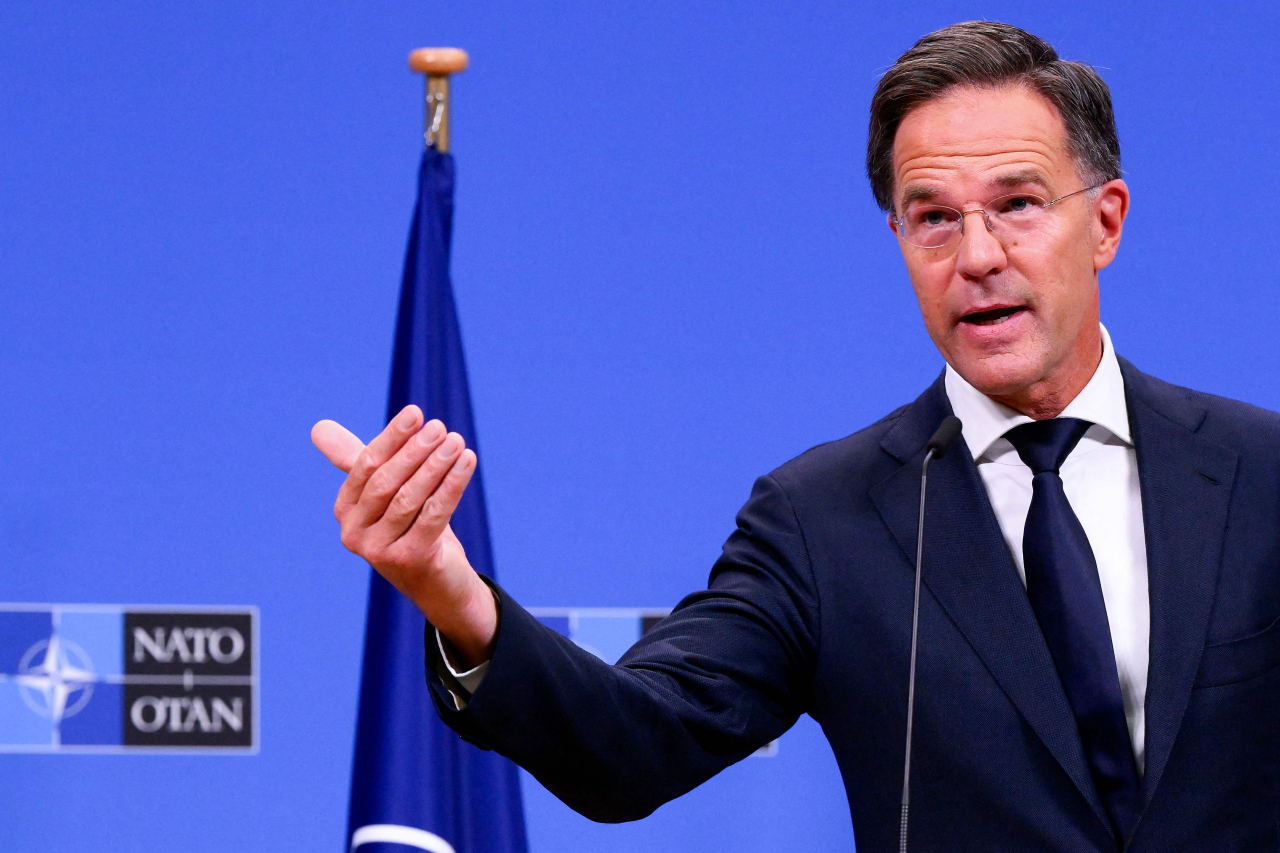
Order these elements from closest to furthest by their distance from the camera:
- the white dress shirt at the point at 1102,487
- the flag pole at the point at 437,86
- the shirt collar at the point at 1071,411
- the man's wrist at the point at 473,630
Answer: the man's wrist at the point at 473,630 → the white dress shirt at the point at 1102,487 → the shirt collar at the point at 1071,411 → the flag pole at the point at 437,86

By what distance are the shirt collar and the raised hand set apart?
66 centimetres

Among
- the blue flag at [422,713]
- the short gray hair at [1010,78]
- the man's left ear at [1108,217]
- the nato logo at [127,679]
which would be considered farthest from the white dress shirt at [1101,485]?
the nato logo at [127,679]

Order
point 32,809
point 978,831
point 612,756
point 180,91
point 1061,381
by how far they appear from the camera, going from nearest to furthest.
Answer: point 612,756, point 978,831, point 1061,381, point 32,809, point 180,91

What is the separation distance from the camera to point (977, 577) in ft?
4.48

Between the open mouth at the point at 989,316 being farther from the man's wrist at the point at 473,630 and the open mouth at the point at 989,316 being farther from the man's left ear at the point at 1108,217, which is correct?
the man's wrist at the point at 473,630

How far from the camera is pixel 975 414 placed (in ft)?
4.85

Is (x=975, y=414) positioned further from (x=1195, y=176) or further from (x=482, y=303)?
(x=1195, y=176)

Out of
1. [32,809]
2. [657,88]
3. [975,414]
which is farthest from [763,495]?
[32,809]

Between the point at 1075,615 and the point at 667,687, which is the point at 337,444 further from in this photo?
the point at 1075,615

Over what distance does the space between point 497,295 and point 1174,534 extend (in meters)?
1.86

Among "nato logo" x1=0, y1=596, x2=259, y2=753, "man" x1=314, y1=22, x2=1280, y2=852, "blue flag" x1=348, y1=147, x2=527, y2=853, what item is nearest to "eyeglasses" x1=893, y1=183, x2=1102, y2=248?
"man" x1=314, y1=22, x2=1280, y2=852

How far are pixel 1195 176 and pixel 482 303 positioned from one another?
1.68m

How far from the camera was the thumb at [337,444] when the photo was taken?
102cm

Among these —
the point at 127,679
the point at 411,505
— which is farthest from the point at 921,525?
the point at 127,679
